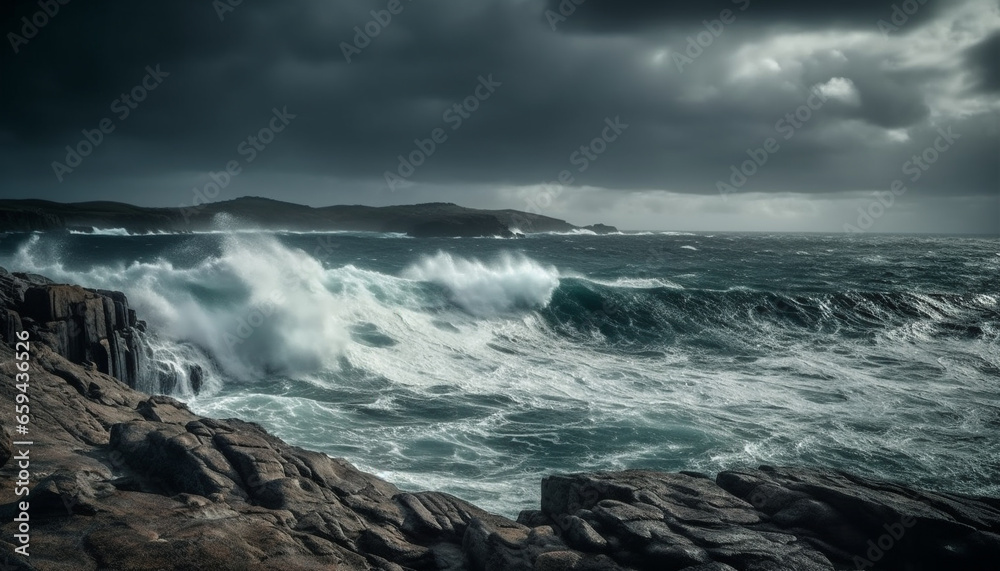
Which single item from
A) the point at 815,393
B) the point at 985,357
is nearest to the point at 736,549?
the point at 815,393

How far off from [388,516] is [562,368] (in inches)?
557

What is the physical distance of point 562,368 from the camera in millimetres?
21516

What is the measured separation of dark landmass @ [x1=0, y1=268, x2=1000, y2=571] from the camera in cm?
618

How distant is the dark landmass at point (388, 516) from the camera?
618 centimetres

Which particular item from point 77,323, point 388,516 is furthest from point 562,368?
point 77,323

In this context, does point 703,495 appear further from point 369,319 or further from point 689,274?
point 689,274

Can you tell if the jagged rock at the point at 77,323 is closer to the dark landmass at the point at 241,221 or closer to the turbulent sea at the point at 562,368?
the turbulent sea at the point at 562,368

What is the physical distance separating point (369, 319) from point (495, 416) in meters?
12.3

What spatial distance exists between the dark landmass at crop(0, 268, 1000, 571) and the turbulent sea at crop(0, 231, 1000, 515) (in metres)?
2.73

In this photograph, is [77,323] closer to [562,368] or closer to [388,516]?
[388,516]

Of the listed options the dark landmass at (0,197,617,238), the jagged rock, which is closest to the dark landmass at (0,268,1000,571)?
the jagged rock

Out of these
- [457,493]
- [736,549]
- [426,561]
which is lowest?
[457,493]

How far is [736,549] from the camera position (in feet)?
21.6

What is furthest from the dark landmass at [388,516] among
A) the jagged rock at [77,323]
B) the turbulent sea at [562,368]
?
the jagged rock at [77,323]
